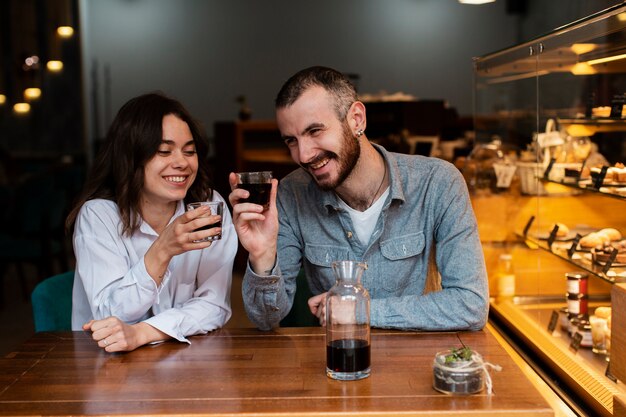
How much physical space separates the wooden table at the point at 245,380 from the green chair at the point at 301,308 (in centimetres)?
49

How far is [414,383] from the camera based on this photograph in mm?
1672

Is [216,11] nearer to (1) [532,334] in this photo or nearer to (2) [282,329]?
(1) [532,334]

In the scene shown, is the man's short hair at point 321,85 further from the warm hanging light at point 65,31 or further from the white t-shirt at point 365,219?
the warm hanging light at point 65,31

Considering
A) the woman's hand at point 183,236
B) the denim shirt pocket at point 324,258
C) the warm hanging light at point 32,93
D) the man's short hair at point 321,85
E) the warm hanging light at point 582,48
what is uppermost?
the warm hanging light at point 32,93

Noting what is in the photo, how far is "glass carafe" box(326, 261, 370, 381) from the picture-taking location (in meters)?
1.68

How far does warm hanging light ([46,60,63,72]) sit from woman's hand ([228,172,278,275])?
695 cm

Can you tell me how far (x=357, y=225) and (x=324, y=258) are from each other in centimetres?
14

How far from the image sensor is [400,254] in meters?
2.29

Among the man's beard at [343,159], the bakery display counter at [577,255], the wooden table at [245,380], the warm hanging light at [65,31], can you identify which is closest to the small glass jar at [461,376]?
the wooden table at [245,380]

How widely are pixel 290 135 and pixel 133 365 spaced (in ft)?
2.39

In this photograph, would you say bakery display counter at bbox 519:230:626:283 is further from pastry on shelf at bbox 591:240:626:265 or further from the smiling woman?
the smiling woman

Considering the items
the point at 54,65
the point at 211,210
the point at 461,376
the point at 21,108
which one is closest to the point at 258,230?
the point at 211,210

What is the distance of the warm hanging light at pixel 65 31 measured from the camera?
8.47m

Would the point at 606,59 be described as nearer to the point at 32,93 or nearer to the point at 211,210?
the point at 211,210
